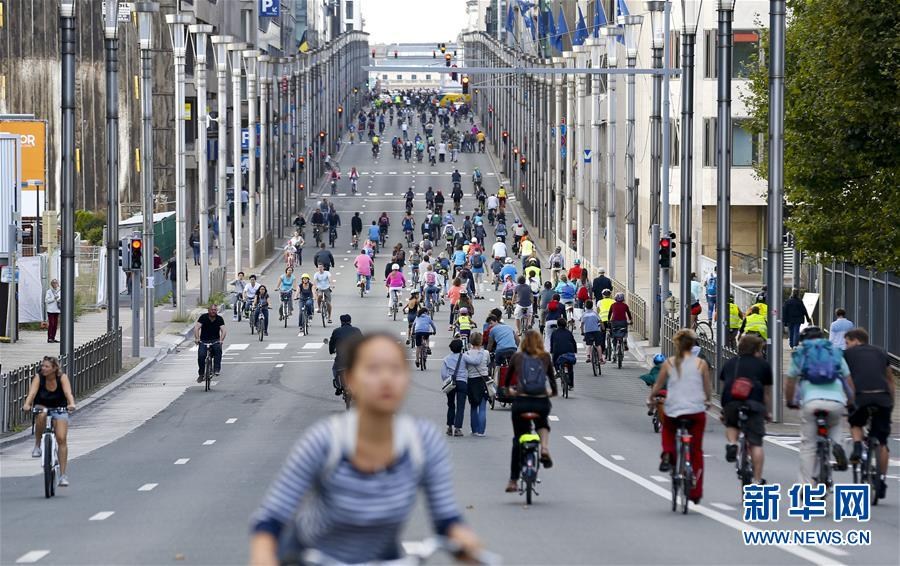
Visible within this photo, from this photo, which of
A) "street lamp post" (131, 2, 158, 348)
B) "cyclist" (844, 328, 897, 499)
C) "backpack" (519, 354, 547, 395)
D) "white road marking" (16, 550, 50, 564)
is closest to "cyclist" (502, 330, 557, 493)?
"backpack" (519, 354, 547, 395)

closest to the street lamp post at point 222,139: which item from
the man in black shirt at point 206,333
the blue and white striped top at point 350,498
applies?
the man in black shirt at point 206,333

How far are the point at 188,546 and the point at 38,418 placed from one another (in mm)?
6059

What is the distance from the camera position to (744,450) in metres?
15.4

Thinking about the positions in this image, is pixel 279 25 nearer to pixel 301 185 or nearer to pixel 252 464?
pixel 301 185

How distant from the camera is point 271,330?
48.6 metres

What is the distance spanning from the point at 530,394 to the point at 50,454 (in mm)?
4910

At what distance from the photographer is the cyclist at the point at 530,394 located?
1611cm

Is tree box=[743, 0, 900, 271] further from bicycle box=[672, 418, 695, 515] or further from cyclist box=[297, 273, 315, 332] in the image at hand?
bicycle box=[672, 418, 695, 515]

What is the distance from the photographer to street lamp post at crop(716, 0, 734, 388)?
3077cm

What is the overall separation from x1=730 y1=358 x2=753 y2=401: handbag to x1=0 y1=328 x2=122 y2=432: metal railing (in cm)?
960

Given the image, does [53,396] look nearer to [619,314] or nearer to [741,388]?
[741,388]

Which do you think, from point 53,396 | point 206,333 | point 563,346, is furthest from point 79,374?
point 53,396

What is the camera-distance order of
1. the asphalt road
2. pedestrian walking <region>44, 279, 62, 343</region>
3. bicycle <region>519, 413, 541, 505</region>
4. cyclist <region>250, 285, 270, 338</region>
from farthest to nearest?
1. cyclist <region>250, 285, 270, 338</region>
2. pedestrian walking <region>44, 279, 62, 343</region>
3. bicycle <region>519, 413, 541, 505</region>
4. the asphalt road

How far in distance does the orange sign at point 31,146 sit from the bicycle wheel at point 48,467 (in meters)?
34.8
